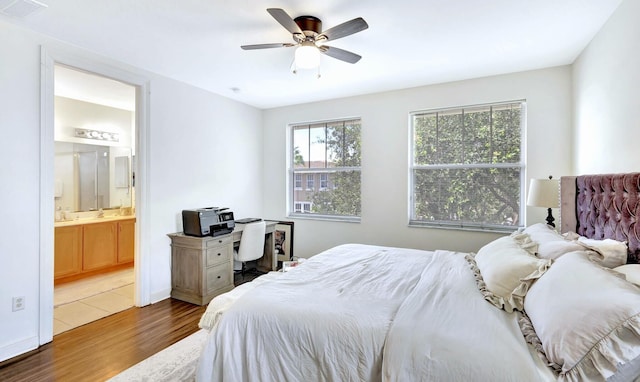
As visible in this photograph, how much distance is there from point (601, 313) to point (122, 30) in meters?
3.42

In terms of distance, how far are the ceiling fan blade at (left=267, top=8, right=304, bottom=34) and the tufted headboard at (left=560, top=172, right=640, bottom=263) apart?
7.18 ft

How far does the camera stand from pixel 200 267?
3291mm

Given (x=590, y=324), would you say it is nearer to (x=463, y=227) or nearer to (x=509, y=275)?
(x=509, y=275)

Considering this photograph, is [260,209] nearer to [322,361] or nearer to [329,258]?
[329,258]

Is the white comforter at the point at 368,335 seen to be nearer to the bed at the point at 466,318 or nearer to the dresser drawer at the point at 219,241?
the bed at the point at 466,318

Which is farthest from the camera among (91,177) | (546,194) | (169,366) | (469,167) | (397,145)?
(91,177)

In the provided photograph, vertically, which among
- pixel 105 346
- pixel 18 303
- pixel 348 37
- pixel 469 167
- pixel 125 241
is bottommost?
pixel 105 346

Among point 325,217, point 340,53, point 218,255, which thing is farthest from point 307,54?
point 325,217

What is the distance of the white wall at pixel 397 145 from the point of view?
3.17m

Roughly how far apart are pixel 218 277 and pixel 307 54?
2.65 m

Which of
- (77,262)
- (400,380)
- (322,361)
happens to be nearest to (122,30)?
(322,361)

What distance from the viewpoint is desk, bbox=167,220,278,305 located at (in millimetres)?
3303

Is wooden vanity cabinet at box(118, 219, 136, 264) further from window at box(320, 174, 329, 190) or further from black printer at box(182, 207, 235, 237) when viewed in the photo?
window at box(320, 174, 329, 190)

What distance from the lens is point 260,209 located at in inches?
196
